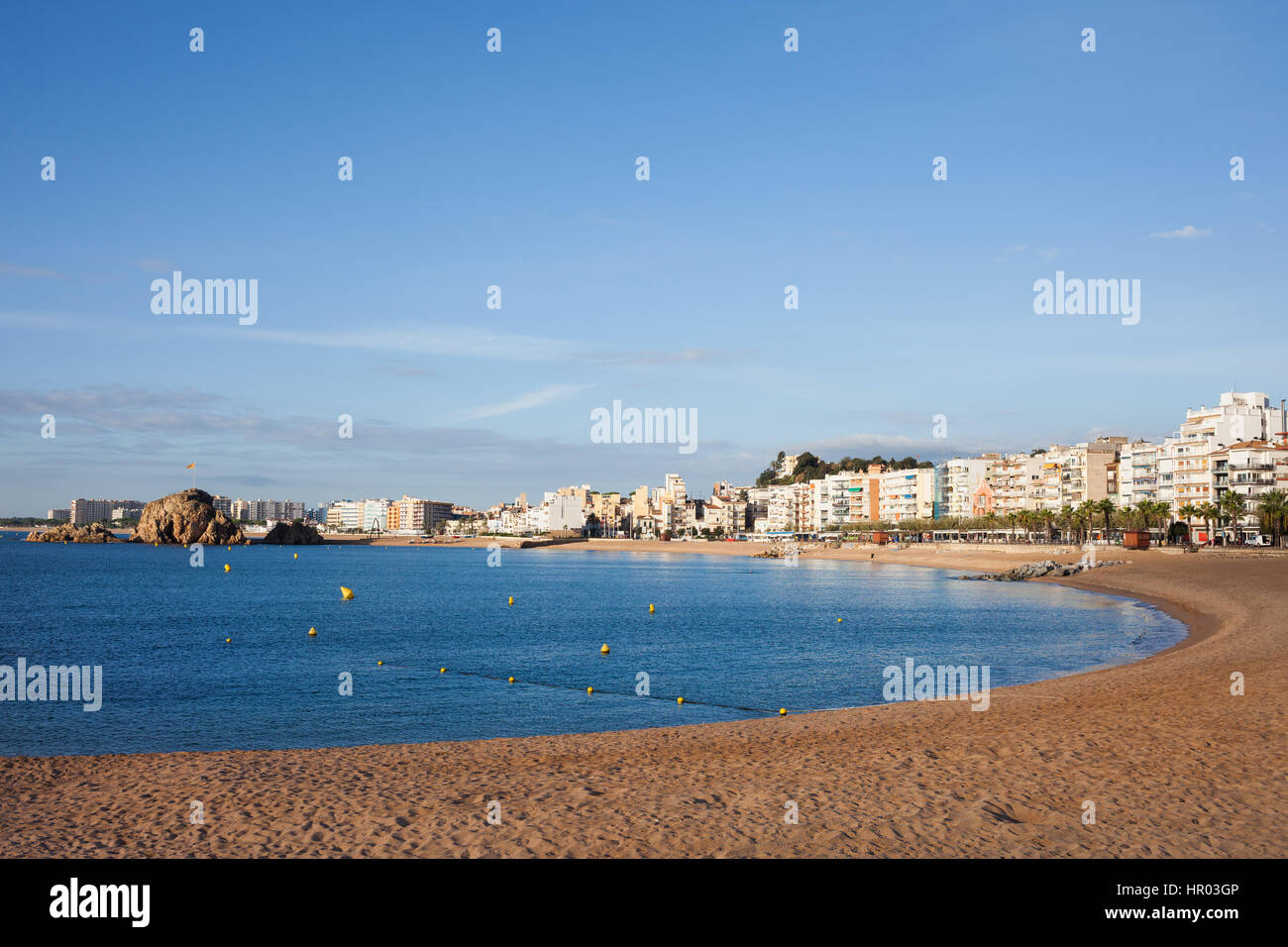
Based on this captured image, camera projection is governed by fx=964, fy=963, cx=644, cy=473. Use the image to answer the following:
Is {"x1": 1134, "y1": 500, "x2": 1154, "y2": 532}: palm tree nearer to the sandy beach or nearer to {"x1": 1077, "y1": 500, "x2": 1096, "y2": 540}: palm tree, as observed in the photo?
{"x1": 1077, "y1": 500, "x2": 1096, "y2": 540}: palm tree

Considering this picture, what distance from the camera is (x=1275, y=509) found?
101625 mm

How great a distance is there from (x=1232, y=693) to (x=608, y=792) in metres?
14.4

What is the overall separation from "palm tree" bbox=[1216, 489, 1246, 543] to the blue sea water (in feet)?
184

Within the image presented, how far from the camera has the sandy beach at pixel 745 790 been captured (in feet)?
33.2

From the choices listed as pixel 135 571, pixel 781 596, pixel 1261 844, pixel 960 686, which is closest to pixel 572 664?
pixel 960 686

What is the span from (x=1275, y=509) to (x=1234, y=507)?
30.0 feet

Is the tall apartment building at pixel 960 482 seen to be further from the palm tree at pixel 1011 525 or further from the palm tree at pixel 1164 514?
the palm tree at pixel 1164 514

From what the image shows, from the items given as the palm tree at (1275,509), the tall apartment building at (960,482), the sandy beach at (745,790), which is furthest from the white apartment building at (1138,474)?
the sandy beach at (745,790)

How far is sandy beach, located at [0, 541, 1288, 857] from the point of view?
1012 centimetres

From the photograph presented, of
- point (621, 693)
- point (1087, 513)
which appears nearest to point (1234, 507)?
point (1087, 513)

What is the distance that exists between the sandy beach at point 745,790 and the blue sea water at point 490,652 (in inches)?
199

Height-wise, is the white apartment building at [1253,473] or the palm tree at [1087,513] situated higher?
the white apartment building at [1253,473]

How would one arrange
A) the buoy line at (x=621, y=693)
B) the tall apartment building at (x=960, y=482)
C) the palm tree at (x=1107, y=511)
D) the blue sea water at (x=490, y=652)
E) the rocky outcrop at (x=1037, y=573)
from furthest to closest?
the tall apartment building at (x=960, y=482), the palm tree at (x=1107, y=511), the rocky outcrop at (x=1037, y=573), the buoy line at (x=621, y=693), the blue sea water at (x=490, y=652)
